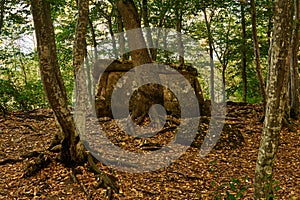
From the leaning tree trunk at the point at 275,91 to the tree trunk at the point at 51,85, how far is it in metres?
4.04

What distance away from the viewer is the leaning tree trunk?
15.2 ft

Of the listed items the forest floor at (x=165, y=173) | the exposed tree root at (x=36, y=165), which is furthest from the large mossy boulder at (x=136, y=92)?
the exposed tree root at (x=36, y=165)

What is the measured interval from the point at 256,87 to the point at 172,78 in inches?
363

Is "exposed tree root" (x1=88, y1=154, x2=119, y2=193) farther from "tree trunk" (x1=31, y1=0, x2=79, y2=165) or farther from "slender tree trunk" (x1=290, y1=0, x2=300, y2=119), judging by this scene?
"slender tree trunk" (x1=290, y1=0, x2=300, y2=119)

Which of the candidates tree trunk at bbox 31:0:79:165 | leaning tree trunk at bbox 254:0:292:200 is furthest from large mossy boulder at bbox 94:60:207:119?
leaning tree trunk at bbox 254:0:292:200

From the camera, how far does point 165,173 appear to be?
297 inches

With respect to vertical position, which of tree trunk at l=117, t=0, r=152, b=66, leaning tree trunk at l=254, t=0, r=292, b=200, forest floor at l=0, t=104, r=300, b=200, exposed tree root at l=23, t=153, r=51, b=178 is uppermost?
tree trunk at l=117, t=0, r=152, b=66

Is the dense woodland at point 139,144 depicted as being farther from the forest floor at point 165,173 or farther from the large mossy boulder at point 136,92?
the large mossy boulder at point 136,92

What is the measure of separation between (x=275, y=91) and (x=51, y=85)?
4291 mm

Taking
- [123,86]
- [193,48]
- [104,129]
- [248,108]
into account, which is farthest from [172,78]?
[193,48]

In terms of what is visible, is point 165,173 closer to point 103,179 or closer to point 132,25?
point 103,179

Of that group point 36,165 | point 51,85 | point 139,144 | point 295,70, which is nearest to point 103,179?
point 36,165

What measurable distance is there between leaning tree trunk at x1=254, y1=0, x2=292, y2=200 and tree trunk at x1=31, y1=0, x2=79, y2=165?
404 centimetres

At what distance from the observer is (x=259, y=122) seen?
39.7ft
